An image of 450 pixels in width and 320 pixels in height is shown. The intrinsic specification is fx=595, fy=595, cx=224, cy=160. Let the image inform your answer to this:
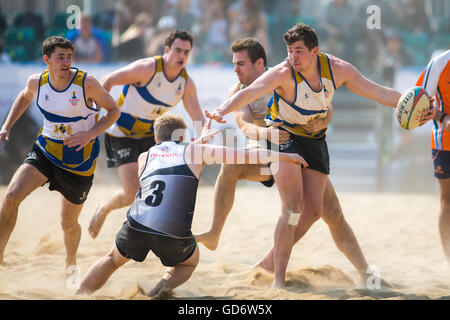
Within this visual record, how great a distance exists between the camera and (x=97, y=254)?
5926 mm

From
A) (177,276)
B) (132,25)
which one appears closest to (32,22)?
(132,25)

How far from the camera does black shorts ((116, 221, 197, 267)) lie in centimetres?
384

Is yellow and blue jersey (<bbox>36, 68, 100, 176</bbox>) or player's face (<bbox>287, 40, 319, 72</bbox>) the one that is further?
yellow and blue jersey (<bbox>36, 68, 100, 176</bbox>)

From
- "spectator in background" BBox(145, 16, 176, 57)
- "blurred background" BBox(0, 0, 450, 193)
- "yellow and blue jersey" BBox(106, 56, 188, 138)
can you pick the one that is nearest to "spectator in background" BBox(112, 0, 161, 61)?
"blurred background" BBox(0, 0, 450, 193)

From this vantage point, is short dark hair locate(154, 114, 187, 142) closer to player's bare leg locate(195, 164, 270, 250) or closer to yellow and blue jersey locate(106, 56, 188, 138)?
player's bare leg locate(195, 164, 270, 250)

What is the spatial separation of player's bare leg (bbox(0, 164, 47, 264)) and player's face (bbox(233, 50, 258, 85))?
5.70 feet

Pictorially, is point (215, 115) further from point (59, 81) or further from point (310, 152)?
point (59, 81)

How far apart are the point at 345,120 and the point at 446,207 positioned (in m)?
6.23

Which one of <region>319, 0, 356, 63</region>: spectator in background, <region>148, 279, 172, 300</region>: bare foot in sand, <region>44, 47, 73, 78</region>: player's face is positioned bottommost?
<region>148, 279, 172, 300</region>: bare foot in sand

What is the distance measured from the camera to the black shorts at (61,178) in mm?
4547

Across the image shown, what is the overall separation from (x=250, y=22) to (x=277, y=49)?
70 centimetres

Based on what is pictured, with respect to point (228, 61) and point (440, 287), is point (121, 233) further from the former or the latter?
point (228, 61)
